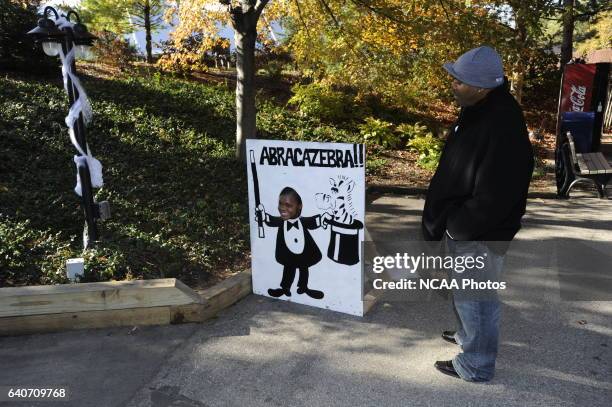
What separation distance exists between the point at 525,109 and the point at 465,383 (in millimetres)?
15736

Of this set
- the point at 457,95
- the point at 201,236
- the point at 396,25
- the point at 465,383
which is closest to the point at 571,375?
the point at 465,383

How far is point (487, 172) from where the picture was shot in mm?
2709

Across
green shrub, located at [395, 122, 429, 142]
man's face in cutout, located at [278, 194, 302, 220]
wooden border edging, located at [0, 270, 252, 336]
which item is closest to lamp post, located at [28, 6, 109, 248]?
wooden border edging, located at [0, 270, 252, 336]

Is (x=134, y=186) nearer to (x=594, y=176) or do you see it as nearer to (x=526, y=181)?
(x=526, y=181)

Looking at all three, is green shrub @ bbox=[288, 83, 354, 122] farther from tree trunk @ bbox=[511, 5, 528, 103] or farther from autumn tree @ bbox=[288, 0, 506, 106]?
tree trunk @ bbox=[511, 5, 528, 103]

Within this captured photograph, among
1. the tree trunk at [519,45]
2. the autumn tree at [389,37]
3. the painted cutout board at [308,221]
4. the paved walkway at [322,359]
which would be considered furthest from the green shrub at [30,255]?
the tree trunk at [519,45]

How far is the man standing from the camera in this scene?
2.71m

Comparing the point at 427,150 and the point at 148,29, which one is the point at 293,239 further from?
the point at 148,29

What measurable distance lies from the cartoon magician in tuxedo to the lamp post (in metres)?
1.81

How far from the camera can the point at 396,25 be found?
27.6 feet

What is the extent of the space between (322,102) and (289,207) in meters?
8.36

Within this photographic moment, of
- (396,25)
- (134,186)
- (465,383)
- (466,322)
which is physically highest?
(396,25)

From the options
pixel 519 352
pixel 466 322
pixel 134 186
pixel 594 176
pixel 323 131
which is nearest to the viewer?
pixel 466 322

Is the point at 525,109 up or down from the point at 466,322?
up
